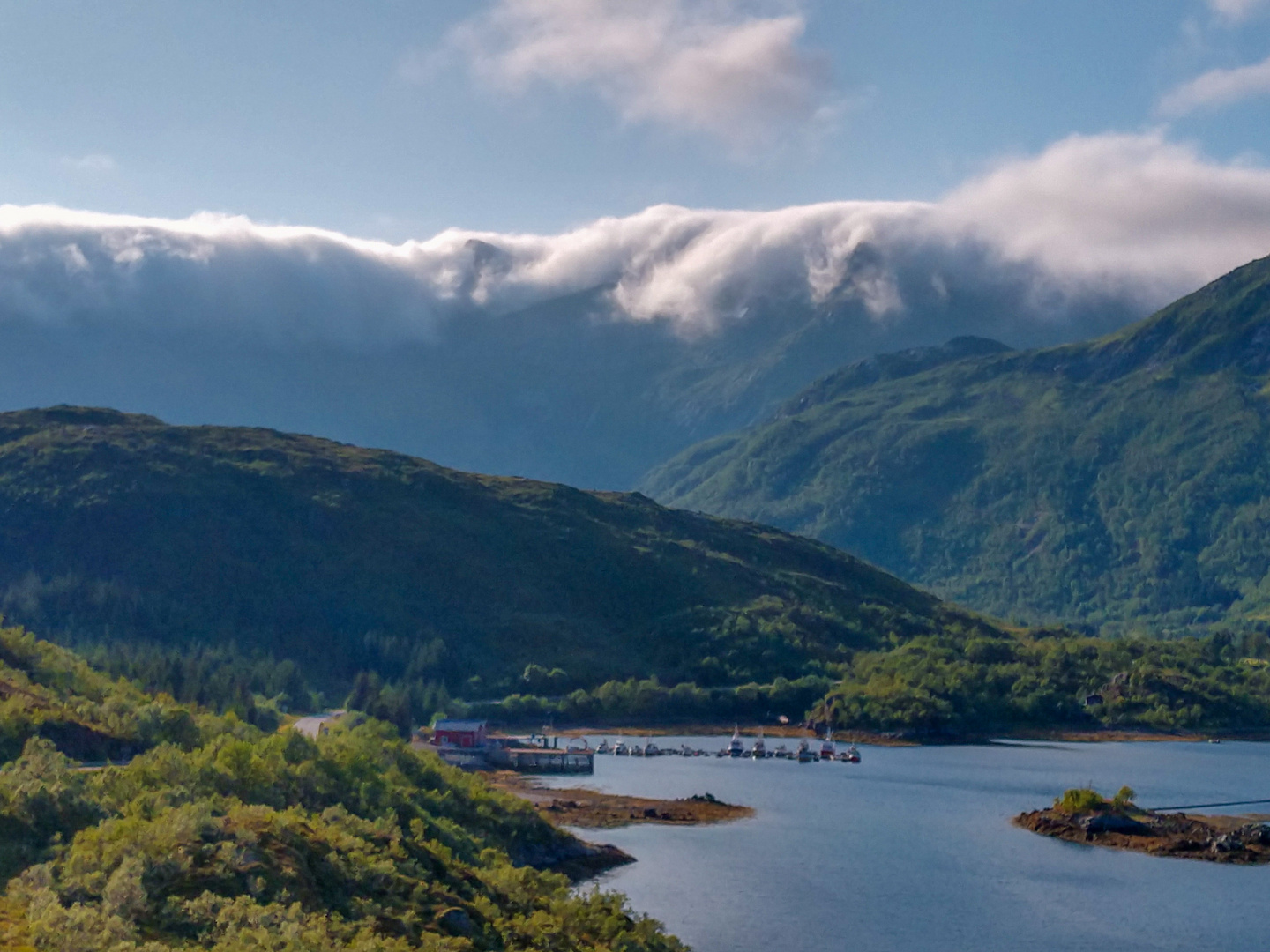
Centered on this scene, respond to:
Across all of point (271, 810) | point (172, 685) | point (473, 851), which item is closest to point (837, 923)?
point (473, 851)

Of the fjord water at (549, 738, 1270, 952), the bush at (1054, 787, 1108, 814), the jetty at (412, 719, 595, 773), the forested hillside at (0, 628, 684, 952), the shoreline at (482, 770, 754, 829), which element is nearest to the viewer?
the forested hillside at (0, 628, 684, 952)

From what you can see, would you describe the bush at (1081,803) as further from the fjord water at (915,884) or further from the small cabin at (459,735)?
the small cabin at (459,735)

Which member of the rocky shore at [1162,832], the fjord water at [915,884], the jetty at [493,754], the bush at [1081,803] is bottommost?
the fjord water at [915,884]

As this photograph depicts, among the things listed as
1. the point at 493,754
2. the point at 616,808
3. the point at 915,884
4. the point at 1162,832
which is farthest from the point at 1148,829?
Result: the point at 493,754

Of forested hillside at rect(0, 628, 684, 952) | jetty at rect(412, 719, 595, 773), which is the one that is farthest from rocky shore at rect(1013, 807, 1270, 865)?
forested hillside at rect(0, 628, 684, 952)

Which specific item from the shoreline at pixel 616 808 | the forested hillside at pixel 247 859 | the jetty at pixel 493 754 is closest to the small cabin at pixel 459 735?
the jetty at pixel 493 754

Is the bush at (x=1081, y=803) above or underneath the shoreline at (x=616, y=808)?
above

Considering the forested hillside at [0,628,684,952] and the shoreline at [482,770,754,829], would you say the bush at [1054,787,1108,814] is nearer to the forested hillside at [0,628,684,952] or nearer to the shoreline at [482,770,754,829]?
the shoreline at [482,770,754,829]
